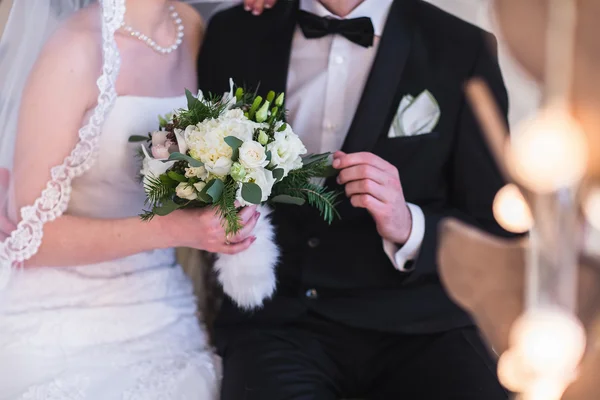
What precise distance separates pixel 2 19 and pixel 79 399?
0.81 meters

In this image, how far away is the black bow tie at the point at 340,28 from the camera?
1.24 metres

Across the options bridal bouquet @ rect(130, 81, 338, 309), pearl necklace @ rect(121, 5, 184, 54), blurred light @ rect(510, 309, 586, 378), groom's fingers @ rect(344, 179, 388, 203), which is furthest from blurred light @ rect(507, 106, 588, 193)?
pearl necklace @ rect(121, 5, 184, 54)

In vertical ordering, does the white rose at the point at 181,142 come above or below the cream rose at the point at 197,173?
above

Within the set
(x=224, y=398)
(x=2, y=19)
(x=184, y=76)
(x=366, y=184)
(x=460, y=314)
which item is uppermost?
(x=2, y=19)

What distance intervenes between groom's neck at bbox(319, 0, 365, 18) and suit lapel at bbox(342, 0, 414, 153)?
108 millimetres

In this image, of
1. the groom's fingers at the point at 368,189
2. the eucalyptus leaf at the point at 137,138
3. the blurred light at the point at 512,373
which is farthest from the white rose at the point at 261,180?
the blurred light at the point at 512,373

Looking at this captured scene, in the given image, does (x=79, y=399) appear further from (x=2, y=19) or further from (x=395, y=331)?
(x=2, y=19)

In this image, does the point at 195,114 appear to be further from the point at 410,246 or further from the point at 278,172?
the point at 410,246

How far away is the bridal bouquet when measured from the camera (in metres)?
0.89

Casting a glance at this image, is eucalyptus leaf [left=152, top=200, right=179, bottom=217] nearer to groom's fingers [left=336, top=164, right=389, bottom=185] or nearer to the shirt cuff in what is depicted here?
groom's fingers [left=336, top=164, right=389, bottom=185]

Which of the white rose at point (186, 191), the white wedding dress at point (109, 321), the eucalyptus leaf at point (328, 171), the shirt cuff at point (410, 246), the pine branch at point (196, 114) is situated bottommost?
the white wedding dress at point (109, 321)

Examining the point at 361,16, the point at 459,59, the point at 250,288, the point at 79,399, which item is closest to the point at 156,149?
the point at 250,288

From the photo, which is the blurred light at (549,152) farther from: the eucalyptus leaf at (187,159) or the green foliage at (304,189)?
the eucalyptus leaf at (187,159)

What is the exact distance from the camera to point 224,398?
3.61 ft
